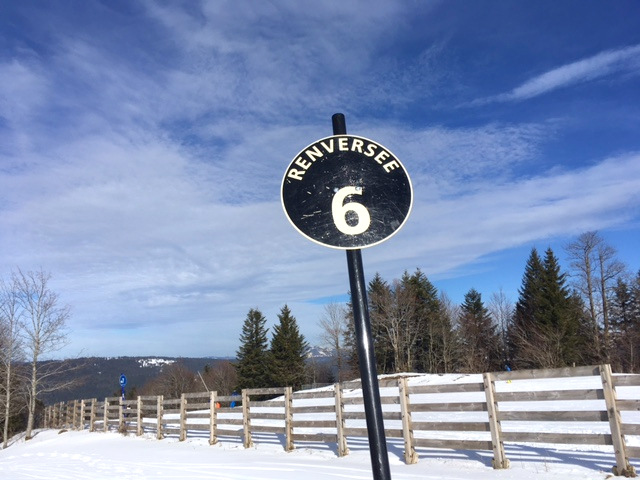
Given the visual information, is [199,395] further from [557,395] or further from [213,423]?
[557,395]

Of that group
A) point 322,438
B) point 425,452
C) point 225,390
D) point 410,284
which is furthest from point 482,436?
point 225,390

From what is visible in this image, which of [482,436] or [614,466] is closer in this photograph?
[614,466]

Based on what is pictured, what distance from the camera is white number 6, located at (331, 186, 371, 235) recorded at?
2.48 metres

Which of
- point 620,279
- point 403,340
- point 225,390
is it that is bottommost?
point 225,390

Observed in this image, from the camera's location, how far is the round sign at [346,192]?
249 centimetres

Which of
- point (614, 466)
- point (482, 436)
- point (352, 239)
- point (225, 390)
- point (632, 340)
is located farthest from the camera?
point (225, 390)

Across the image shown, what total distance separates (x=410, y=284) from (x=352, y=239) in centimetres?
5005

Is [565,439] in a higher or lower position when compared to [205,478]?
higher

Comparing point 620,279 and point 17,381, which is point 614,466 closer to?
point 17,381

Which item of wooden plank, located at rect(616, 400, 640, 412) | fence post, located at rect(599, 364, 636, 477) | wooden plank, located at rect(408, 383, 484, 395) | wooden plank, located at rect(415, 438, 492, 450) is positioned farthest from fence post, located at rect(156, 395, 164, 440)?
wooden plank, located at rect(616, 400, 640, 412)

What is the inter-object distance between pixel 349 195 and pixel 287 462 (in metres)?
7.78

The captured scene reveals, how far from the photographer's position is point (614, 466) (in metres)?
6.20

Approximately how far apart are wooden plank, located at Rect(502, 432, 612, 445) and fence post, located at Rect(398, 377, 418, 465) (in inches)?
61.7

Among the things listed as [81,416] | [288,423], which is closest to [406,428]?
[288,423]
